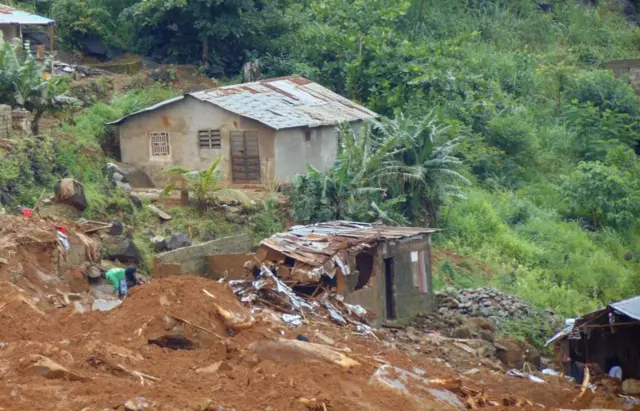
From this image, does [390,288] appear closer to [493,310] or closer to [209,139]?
[493,310]

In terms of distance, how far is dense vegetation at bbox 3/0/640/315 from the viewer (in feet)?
78.6

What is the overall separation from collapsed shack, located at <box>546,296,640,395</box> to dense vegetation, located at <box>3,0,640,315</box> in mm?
5826

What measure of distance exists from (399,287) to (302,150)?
7.47m

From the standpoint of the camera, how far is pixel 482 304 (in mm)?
20031

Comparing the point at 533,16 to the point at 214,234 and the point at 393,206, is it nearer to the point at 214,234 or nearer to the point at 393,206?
the point at 393,206

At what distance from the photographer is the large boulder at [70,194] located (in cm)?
1958

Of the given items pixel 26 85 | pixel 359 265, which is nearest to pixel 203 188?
pixel 26 85

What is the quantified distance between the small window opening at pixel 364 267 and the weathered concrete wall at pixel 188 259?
2.75 meters

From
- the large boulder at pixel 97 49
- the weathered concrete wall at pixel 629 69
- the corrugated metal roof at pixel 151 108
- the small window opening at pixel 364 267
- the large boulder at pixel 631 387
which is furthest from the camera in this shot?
the weathered concrete wall at pixel 629 69

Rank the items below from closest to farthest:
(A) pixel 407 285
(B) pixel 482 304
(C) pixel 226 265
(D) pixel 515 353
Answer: (D) pixel 515 353 < (C) pixel 226 265 < (A) pixel 407 285 < (B) pixel 482 304

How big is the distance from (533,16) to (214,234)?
24.8 metres

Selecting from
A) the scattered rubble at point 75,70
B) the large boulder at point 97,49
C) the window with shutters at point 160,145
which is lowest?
the window with shutters at point 160,145

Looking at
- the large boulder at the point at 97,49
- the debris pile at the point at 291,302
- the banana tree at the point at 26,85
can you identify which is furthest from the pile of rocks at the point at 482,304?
the large boulder at the point at 97,49

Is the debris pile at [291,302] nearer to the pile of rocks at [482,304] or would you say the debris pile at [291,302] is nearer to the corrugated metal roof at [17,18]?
the pile of rocks at [482,304]
